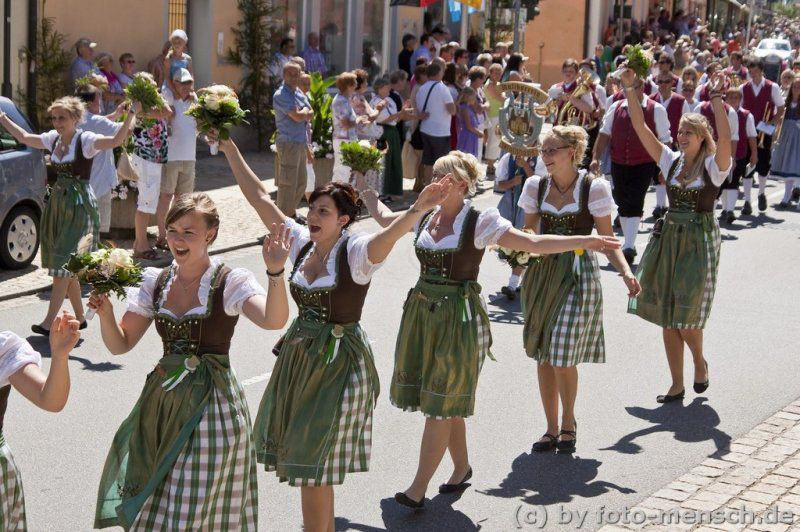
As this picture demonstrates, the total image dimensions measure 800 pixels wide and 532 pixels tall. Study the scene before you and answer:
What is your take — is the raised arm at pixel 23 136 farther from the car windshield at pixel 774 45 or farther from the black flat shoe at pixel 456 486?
the car windshield at pixel 774 45

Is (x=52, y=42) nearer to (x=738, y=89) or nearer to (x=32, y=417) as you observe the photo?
(x=738, y=89)

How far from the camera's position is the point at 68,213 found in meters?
9.67

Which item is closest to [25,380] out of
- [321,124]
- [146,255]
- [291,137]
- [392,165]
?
[146,255]

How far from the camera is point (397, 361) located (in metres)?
6.69

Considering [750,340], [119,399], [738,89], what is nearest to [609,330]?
[750,340]

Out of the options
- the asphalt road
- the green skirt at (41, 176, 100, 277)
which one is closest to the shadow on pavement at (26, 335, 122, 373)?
the asphalt road

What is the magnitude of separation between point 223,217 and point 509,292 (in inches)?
187

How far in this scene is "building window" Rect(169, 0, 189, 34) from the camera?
2080cm

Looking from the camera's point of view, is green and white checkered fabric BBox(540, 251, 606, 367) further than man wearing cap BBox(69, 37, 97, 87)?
No

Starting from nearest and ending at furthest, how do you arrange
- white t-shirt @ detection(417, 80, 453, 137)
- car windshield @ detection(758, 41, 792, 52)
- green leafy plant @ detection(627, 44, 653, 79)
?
green leafy plant @ detection(627, 44, 653, 79)
white t-shirt @ detection(417, 80, 453, 137)
car windshield @ detection(758, 41, 792, 52)

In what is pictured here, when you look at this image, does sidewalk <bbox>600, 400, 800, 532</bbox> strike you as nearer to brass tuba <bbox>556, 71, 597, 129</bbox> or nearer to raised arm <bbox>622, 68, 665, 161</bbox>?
raised arm <bbox>622, 68, 665, 161</bbox>

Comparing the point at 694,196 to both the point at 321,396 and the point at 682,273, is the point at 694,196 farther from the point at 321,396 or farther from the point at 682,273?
the point at 321,396

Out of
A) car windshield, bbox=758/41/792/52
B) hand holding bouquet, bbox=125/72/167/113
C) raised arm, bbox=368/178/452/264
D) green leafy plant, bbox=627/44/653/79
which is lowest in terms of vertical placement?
raised arm, bbox=368/178/452/264

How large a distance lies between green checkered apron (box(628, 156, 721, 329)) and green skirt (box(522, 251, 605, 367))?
3.80 feet
